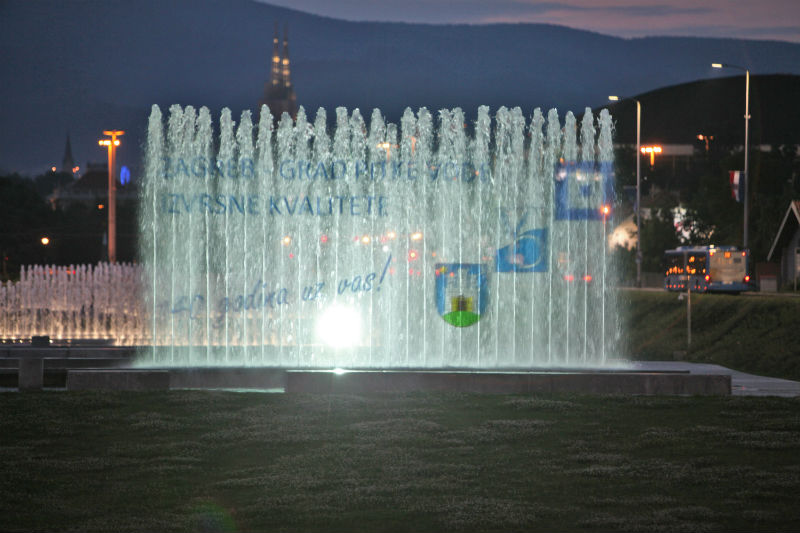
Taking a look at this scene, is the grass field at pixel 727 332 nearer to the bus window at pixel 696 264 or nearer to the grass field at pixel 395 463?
the bus window at pixel 696 264

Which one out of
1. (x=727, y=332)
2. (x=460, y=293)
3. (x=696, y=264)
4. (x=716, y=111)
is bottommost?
(x=727, y=332)

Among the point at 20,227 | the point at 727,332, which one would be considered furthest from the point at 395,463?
the point at 20,227

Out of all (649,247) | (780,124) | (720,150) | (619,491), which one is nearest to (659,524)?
(619,491)

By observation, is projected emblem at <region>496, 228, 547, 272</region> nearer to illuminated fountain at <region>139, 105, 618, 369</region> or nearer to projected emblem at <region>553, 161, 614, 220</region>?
illuminated fountain at <region>139, 105, 618, 369</region>

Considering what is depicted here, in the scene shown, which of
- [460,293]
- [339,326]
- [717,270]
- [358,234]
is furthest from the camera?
[717,270]

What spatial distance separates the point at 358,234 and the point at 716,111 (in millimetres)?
132643

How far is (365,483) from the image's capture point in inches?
446

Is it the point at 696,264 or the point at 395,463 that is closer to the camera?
the point at 395,463

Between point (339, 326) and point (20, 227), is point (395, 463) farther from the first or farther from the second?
point (20, 227)

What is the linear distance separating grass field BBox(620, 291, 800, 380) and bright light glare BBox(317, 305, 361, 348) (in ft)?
30.1

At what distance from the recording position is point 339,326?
24.5 m

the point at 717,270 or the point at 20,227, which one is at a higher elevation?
the point at 20,227

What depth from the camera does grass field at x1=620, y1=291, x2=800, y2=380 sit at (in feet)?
90.0

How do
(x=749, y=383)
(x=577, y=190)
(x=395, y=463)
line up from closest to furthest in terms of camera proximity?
(x=395, y=463) → (x=749, y=383) → (x=577, y=190)
